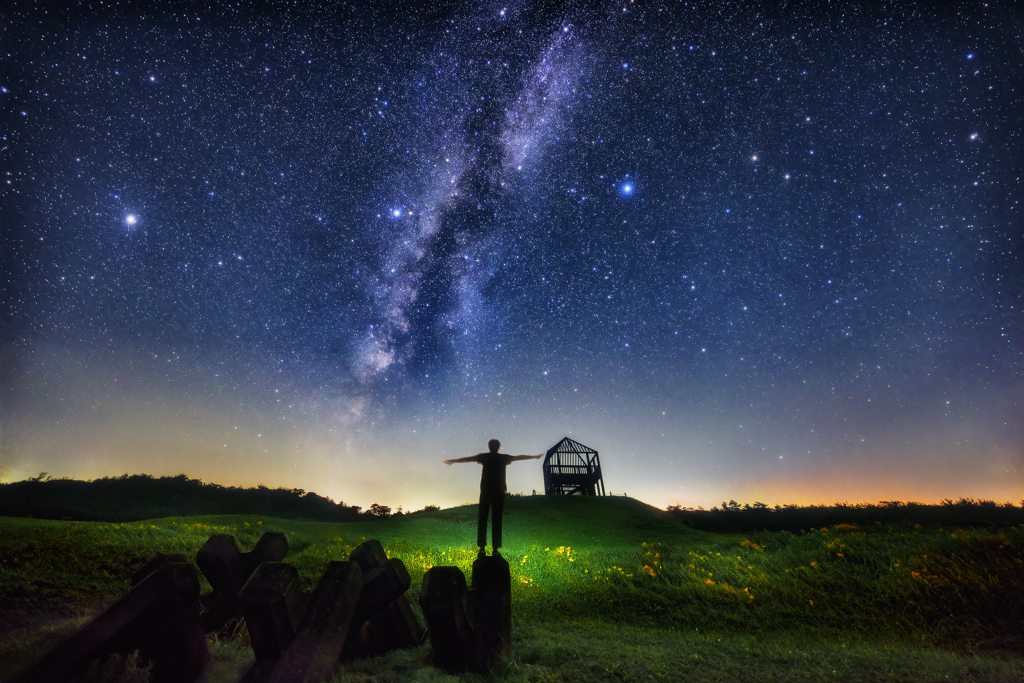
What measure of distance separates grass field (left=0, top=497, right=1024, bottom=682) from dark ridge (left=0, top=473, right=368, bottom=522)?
2751 cm

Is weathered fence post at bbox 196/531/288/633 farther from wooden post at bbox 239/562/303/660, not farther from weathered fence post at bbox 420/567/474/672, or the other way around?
weathered fence post at bbox 420/567/474/672

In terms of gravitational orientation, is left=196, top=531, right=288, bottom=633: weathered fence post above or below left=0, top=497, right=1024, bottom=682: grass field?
above

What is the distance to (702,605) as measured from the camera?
8.55 m

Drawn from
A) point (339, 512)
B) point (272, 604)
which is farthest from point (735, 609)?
point (339, 512)

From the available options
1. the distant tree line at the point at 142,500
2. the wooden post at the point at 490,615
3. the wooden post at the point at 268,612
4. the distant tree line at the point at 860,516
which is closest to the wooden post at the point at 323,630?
the wooden post at the point at 268,612

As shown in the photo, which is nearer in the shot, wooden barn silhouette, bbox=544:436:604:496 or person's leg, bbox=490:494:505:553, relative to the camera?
person's leg, bbox=490:494:505:553

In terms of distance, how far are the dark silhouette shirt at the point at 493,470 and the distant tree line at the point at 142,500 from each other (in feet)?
103

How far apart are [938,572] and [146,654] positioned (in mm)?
12287

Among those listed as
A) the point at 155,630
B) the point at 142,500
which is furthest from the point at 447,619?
the point at 142,500

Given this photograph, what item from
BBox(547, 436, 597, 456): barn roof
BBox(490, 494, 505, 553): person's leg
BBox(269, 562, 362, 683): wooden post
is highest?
BBox(547, 436, 597, 456): barn roof

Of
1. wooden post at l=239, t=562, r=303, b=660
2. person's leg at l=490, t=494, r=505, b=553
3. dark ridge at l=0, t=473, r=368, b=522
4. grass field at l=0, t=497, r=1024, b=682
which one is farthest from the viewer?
dark ridge at l=0, t=473, r=368, b=522

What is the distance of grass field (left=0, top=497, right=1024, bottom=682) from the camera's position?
4.54m

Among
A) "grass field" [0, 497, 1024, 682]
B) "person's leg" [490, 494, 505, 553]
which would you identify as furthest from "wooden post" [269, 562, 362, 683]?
"person's leg" [490, 494, 505, 553]

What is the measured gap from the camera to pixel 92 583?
752 cm
